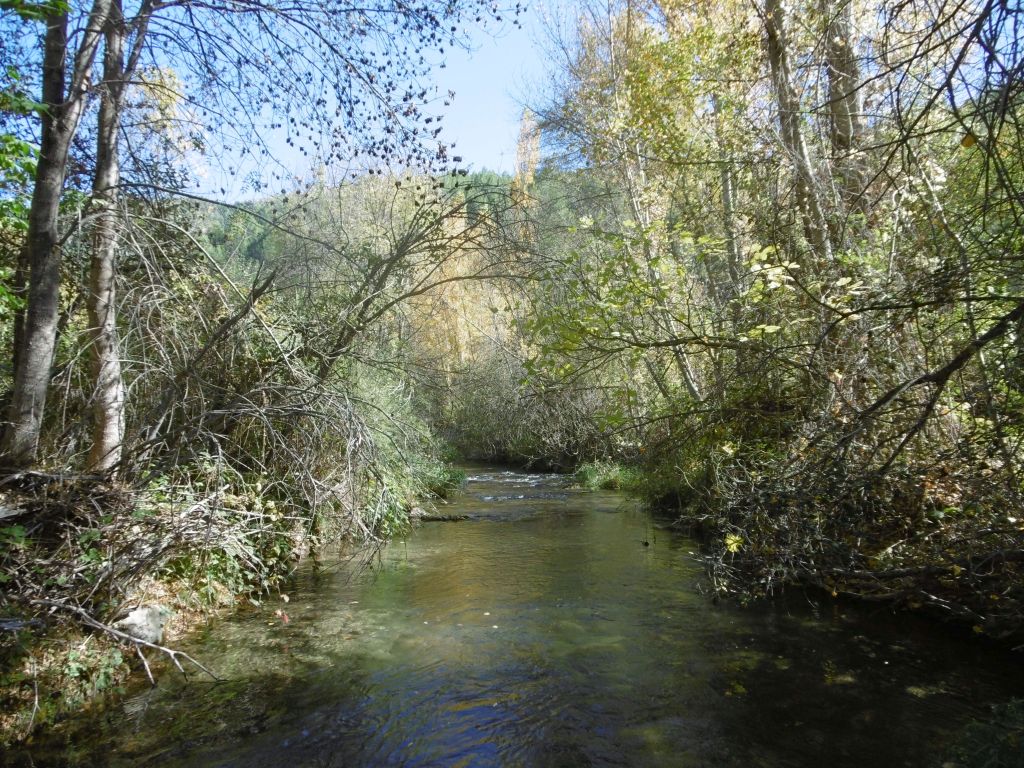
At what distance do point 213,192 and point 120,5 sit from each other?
1836mm

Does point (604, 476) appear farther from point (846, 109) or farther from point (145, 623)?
point (145, 623)

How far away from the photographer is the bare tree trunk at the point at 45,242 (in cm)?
571

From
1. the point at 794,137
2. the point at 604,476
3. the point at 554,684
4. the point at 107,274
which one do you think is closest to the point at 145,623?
the point at 107,274

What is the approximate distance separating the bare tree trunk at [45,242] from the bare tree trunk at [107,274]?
418 millimetres

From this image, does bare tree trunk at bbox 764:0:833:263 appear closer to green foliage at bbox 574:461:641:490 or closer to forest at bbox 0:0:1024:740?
forest at bbox 0:0:1024:740

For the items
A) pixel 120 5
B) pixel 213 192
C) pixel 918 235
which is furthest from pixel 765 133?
pixel 120 5

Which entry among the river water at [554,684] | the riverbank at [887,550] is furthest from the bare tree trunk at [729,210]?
the river water at [554,684]

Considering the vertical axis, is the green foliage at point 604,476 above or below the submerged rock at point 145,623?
above

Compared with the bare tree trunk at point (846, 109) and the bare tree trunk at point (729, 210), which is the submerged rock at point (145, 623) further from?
the bare tree trunk at point (846, 109)

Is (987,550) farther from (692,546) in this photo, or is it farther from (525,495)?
(525,495)

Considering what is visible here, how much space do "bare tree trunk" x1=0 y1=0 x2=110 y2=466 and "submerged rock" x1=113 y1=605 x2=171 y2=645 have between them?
1537 mm

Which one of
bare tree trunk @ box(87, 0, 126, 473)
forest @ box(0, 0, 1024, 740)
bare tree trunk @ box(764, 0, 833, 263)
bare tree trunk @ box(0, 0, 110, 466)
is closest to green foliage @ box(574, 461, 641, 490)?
forest @ box(0, 0, 1024, 740)

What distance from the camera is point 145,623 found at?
597cm

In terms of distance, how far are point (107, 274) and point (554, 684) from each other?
5.57 meters
